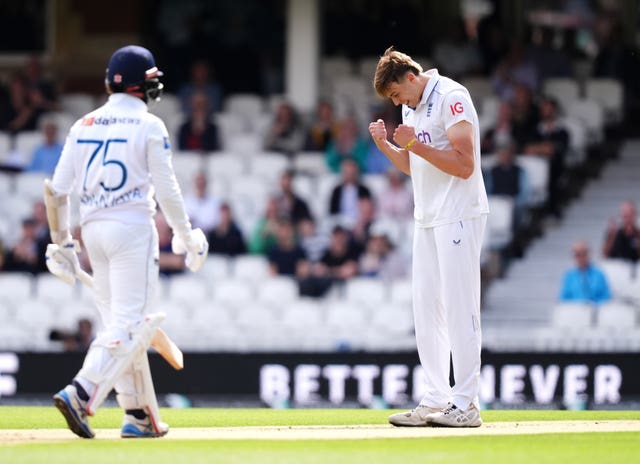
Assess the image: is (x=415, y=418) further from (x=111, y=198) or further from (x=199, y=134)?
(x=199, y=134)

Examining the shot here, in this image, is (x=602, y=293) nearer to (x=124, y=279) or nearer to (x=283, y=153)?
(x=283, y=153)

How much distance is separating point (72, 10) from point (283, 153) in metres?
4.43

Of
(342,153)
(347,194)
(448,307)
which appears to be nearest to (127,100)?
(448,307)

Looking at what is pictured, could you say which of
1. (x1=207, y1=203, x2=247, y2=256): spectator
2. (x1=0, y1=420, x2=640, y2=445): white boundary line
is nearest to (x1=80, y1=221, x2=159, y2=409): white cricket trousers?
(x1=0, y1=420, x2=640, y2=445): white boundary line

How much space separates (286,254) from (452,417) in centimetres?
691

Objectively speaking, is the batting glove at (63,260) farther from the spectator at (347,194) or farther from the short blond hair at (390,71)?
the spectator at (347,194)

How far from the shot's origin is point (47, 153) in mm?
16188

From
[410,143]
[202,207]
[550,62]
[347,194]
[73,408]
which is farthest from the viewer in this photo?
[550,62]

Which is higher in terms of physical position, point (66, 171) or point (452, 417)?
point (66, 171)

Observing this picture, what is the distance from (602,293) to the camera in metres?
13.7

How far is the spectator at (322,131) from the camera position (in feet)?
53.7

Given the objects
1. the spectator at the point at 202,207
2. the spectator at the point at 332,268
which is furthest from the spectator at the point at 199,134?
the spectator at the point at 332,268

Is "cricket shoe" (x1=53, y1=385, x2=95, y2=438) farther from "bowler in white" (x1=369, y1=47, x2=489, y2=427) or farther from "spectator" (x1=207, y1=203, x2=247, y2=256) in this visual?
"spectator" (x1=207, y1=203, x2=247, y2=256)

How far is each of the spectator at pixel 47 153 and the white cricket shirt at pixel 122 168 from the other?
8851mm
